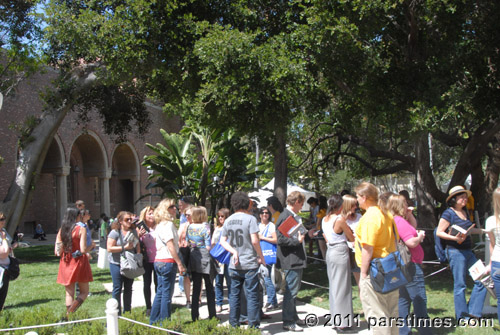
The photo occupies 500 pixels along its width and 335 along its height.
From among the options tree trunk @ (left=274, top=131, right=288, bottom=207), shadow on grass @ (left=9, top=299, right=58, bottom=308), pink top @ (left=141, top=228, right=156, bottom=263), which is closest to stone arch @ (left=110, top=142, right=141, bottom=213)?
tree trunk @ (left=274, top=131, right=288, bottom=207)

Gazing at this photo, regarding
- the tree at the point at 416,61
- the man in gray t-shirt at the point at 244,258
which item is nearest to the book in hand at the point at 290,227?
the man in gray t-shirt at the point at 244,258

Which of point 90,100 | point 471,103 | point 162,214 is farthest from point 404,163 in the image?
point 90,100

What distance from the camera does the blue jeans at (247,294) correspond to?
5816 mm

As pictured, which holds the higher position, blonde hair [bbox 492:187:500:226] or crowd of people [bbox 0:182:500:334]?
blonde hair [bbox 492:187:500:226]

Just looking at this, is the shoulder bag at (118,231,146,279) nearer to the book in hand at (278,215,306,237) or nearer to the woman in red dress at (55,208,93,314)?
the woman in red dress at (55,208,93,314)

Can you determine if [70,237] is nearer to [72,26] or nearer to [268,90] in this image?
[268,90]

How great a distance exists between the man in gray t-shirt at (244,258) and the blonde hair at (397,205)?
162 centimetres

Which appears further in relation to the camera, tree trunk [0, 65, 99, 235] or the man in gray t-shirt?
tree trunk [0, 65, 99, 235]

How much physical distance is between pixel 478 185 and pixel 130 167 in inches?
1121

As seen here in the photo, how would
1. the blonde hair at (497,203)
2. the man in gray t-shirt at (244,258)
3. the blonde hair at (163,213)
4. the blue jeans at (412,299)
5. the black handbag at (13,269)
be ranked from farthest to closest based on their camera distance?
the black handbag at (13,269), the blonde hair at (163,213), the man in gray t-shirt at (244,258), the blue jeans at (412,299), the blonde hair at (497,203)

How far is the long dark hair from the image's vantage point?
6.46 meters

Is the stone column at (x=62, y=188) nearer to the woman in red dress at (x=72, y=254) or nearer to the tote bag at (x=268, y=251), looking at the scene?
the woman in red dress at (x=72, y=254)

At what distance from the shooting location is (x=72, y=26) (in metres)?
9.77

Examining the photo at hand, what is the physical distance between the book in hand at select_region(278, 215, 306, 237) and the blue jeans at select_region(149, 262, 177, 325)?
4.93 feet
